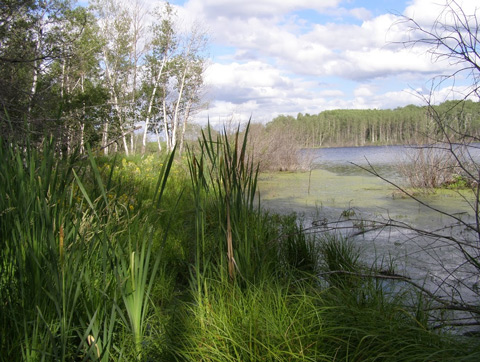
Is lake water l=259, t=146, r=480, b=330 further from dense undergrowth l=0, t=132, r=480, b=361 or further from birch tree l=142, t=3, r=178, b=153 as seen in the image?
birch tree l=142, t=3, r=178, b=153

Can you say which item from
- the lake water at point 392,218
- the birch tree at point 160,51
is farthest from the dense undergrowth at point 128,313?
the birch tree at point 160,51

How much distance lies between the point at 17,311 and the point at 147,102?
25588mm

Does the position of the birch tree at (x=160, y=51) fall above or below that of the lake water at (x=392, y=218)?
above

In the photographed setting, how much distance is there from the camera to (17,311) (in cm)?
151

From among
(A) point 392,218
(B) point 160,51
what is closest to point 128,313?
(A) point 392,218

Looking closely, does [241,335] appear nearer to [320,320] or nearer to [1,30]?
[320,320]

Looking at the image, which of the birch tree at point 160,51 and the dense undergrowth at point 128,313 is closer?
the dense undergrowth at point 128,313

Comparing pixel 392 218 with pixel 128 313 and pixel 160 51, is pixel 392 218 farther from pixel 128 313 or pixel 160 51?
pixel 160 51

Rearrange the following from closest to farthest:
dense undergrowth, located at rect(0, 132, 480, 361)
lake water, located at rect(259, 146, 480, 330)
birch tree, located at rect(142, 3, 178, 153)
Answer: dense undergrowth, located at rect(0, 132, 480, 361) → lake water, located at rect(259, 146, 480, 330) → birch tree, located at rect(142, 3, 178, 153)

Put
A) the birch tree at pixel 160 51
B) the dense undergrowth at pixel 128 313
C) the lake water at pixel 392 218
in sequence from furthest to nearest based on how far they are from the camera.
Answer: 1. the birch tree at pixel 160 51
2. the lake water at pixel 392 218
3. the dense undergrowth at pixel 128 313

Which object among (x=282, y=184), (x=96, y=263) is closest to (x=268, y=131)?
(x=282, y=184)

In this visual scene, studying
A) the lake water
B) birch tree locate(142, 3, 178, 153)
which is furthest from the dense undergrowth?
birch tree locate(142, 3, 178, 153)

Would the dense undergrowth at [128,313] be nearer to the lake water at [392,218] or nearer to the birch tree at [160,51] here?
the lake water at [392,218]

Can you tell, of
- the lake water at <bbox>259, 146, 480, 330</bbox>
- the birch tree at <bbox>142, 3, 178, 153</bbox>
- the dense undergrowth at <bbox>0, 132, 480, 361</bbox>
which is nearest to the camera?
the dense undergrowth at <bbox>0, 132, 480, 361</bbox>
